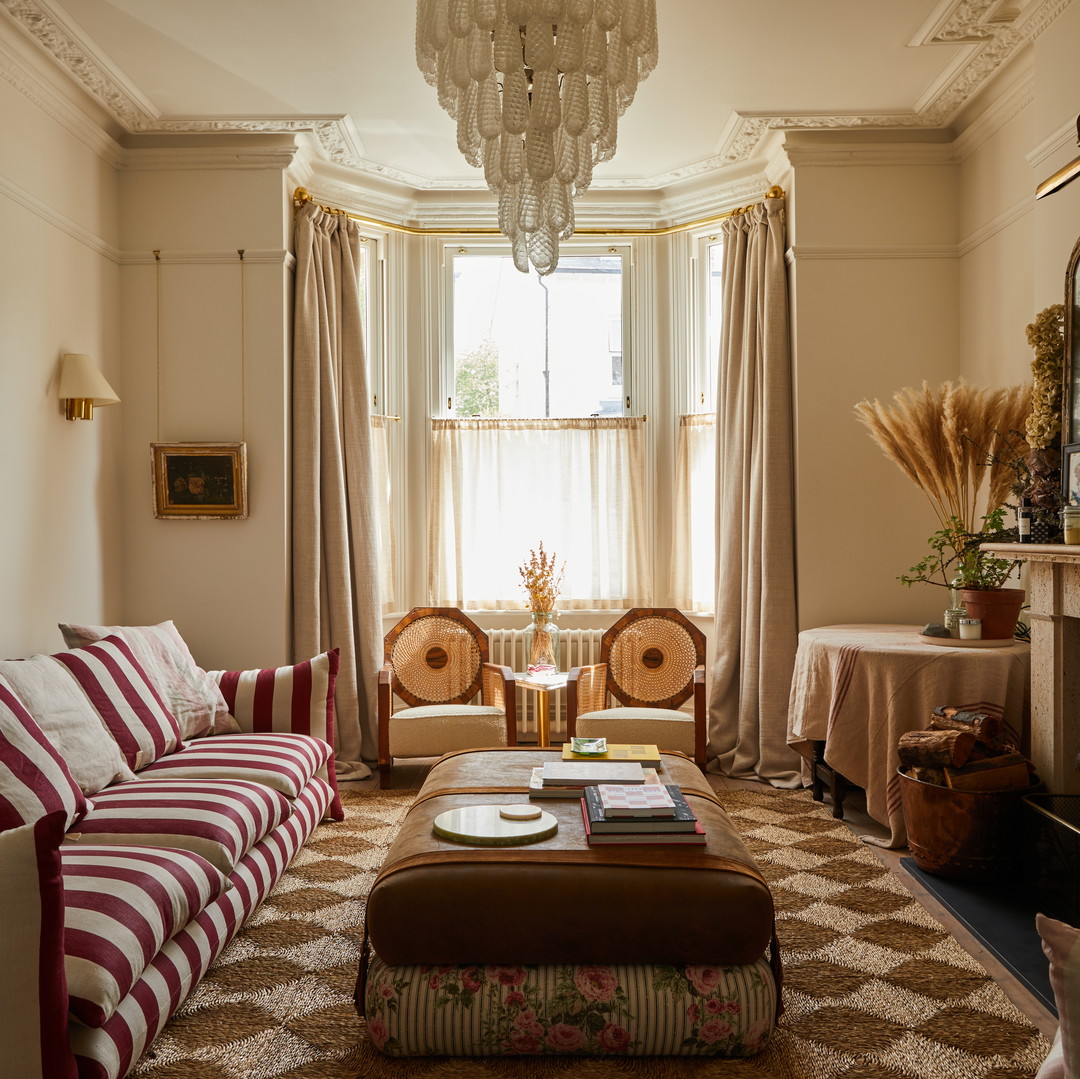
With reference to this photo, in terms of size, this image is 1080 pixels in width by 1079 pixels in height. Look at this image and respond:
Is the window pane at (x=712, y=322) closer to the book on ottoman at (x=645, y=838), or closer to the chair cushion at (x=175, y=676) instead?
the chair cushion at (x=175, y=676)

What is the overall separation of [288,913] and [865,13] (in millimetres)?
3728

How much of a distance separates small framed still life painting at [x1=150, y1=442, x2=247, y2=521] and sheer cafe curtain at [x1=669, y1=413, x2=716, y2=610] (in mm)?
2316

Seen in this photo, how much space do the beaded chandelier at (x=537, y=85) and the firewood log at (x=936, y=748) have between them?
2027 millimetres

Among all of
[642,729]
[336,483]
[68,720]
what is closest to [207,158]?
[336,483]

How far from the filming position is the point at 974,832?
3084 millimetres

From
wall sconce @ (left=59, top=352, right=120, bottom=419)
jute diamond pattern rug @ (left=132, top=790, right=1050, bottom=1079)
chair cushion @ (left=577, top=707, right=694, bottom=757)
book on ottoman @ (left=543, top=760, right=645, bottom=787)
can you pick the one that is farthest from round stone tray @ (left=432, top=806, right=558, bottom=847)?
wall sconce @ (left=59, top=352, right=120, bottom=419)

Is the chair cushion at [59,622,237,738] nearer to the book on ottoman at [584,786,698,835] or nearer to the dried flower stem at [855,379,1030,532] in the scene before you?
the book on ottoman at [584,786,698,835]

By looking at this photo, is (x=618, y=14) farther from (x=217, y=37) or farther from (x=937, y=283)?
(x=937, y=283)

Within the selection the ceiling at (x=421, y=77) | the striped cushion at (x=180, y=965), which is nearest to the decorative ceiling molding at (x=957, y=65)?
the ceiling at (x=421, y=77)

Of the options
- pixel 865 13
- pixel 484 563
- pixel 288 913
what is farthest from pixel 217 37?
pixel 288 913

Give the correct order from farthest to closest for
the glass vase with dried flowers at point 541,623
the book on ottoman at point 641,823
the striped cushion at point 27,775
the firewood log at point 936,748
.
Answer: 1. the glass vase with dried flowers at point 541,623
2. the firewood log at point 936,748
3. the book on ottoman at point 641,823
4. the striped cushion at point 27,775

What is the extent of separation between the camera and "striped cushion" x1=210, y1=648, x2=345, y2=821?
3.75 meters

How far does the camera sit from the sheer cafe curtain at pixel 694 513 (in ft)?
17.0

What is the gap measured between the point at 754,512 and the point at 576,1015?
9.73ft
